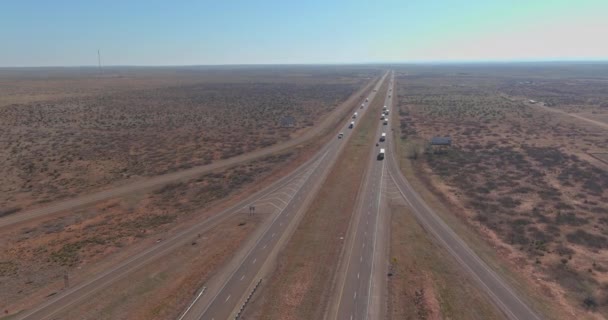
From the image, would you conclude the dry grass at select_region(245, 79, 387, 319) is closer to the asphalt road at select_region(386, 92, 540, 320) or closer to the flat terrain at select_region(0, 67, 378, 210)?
the asphalt road at select_region(386, 92, 540, 320)

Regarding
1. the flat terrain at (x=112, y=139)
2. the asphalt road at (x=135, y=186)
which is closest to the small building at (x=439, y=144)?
the asphalt road at (x=135, y=186)

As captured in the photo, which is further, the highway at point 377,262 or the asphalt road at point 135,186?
the asphalt road at point 135,186

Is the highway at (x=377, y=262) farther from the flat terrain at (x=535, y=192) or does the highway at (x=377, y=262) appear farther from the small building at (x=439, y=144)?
the small building at (x=439, y=144)

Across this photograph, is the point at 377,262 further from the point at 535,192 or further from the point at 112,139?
the point at 112,139

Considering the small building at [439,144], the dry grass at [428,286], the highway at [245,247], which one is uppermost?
the small building at [439,144]

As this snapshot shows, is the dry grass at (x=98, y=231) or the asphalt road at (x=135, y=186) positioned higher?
the asphalt road at (x=135, y=186)

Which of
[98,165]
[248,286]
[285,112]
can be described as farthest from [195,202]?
[285,112]

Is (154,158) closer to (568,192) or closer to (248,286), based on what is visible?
(248,286)
